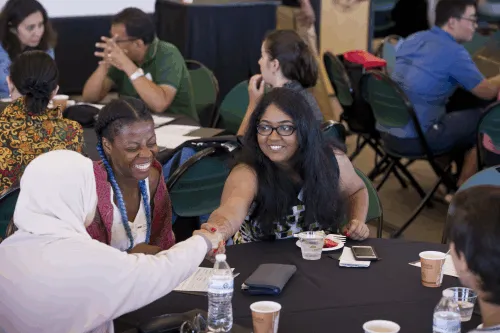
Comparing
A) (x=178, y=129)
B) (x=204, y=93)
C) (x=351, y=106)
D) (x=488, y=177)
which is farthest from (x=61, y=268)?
(x=351, y=106)

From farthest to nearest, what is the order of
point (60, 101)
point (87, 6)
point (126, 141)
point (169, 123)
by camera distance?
point (87, 6), point (60, 101), point (169, 123), point (126, 141)

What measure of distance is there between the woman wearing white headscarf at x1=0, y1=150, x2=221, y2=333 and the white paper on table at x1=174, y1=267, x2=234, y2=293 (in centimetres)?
40

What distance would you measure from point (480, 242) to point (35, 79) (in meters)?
2.57

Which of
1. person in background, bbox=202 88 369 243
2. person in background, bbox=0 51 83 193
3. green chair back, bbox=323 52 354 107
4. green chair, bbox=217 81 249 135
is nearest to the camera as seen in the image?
person in background, bbox=202 88 369 243

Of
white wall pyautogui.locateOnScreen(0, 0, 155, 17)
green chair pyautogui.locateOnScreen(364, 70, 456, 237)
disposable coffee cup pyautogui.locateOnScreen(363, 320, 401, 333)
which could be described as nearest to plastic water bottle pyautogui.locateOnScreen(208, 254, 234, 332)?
disposable coffee cup pyautogui.locateOnScreen(363, 320, 401, 333)

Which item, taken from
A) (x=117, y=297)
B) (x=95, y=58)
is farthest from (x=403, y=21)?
(x=117, y=297)

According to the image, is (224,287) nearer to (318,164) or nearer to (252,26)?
(318,164)

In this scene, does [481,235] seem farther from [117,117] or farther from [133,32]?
[133,32]

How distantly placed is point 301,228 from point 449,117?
2.47m

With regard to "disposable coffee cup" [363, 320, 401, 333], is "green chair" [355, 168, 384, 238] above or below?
below

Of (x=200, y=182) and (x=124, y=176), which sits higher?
(x=124, y=176)

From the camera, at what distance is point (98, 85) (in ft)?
17.3

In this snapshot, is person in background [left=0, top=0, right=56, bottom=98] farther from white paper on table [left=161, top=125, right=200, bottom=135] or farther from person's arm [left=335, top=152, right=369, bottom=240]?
person's arm [left=335, top=152, right=369, bottom=240]

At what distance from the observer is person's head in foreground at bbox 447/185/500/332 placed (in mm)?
1836
